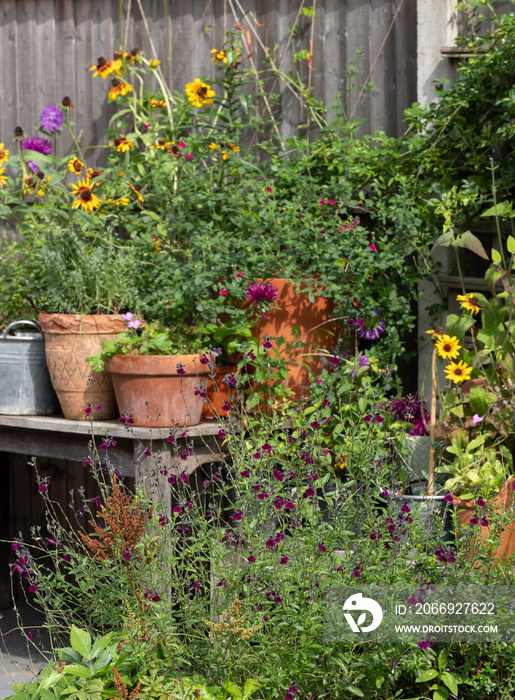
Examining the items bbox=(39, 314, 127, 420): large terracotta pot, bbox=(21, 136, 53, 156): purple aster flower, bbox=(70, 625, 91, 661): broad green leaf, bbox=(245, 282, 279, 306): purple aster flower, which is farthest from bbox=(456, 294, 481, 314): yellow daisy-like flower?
bbox=(21, 136, 53, 156): purple aster flower

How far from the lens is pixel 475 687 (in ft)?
7.29

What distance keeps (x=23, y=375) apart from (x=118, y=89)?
1.51 metres

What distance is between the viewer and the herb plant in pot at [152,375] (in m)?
3.12

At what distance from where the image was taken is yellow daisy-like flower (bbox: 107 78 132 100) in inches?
163

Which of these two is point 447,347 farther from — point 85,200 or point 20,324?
point 20,324

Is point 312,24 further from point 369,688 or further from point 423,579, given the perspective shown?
point 369,688

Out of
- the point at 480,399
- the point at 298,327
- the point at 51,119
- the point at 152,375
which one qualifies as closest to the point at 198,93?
the point at 51,119

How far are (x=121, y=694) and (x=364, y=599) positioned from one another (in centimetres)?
59

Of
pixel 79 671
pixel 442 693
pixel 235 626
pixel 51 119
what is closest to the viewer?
pixel 235 626

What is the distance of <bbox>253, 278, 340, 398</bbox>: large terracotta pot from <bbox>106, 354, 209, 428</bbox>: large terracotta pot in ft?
1.23

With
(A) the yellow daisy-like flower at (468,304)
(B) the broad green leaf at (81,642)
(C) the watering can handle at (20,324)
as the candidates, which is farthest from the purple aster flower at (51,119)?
(B) the broad green leaf at (81,642)

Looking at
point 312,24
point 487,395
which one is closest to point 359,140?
point 312,24

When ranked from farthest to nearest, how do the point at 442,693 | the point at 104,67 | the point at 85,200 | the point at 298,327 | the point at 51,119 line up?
the point at 51,119 < the point at 104,67 < the point at 85,200 < the point at 298,327 < the point at 442,693

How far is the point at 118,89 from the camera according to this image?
4160mm
